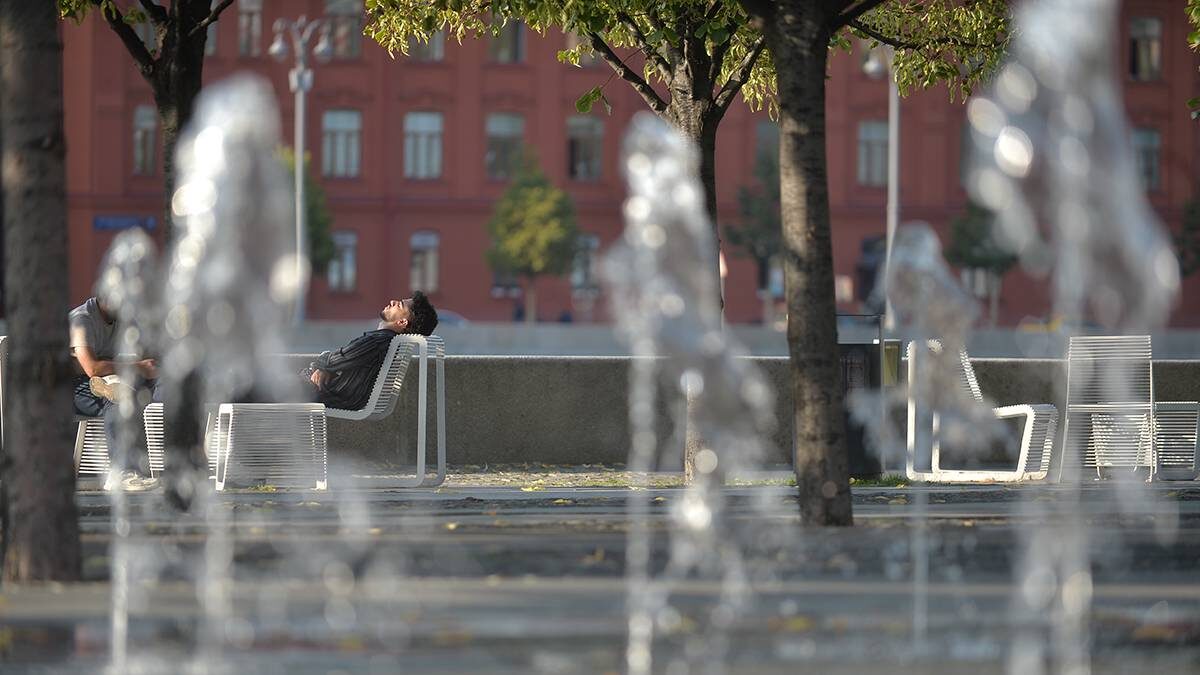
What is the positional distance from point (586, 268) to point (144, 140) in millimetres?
13724

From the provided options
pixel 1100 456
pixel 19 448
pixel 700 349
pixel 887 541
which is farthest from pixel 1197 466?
pixel 19 448

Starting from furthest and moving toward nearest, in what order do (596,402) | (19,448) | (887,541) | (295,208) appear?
1. (295,208)
2. (596,402)
3. (887,541)
4. (19,448)

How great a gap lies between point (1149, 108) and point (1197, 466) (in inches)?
2040

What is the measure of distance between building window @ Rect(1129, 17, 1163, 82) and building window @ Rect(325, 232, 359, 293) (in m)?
24.6

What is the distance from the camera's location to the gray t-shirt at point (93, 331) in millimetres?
12047

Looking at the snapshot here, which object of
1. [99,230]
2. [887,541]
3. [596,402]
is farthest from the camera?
[99,230]

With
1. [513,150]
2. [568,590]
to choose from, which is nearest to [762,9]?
[568,590]

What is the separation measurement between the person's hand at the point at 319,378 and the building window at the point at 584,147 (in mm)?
50526

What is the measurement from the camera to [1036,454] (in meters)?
13.2

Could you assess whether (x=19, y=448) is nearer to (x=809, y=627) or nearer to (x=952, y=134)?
(x=809, y=627)

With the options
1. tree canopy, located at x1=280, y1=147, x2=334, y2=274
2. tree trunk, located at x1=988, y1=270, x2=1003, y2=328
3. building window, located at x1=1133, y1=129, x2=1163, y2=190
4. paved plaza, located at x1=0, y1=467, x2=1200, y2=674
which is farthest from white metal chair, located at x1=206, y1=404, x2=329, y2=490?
building window, located at x1=1133, y1=129, x2=1163, y2=190

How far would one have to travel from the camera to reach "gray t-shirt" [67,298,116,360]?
474 inches

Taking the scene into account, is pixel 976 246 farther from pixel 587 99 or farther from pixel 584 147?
pixel 587 99

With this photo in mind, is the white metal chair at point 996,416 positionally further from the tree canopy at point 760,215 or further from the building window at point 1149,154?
the building window at point 1149,154
